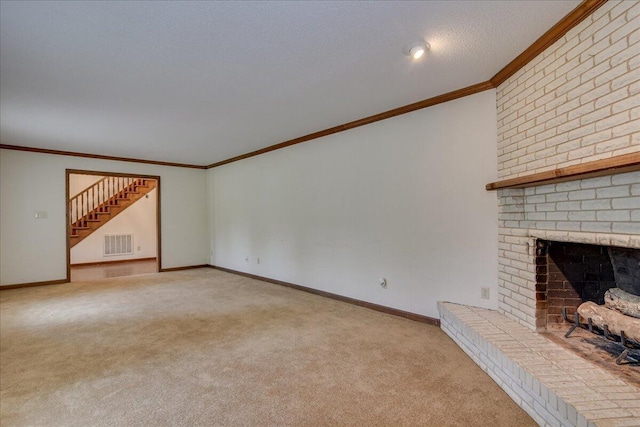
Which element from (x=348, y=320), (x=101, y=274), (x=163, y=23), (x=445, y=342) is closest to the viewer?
(x=163, y=23)

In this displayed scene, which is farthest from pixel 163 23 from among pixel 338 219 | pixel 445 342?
pixel 445 342

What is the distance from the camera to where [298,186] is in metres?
4.77

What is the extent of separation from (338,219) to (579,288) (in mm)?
2527

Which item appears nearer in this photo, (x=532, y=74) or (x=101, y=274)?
(x=532, y=74)

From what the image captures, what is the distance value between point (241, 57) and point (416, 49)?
127 cm

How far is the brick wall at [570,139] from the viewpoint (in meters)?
1.66

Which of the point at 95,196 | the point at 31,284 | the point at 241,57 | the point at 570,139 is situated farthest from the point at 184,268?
the point at 570,139

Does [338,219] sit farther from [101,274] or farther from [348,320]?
[101,274]

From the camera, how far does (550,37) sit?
2105mm

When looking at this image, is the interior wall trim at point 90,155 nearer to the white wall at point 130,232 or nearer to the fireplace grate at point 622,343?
the white wall at point 130,232

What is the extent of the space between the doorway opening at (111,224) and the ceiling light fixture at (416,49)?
6725 millimetres

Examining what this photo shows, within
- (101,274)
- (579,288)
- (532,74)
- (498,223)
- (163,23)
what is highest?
(163,23)

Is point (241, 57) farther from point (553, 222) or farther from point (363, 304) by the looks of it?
point (363, 304)

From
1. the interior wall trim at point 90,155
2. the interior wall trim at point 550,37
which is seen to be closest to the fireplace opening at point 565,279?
the interior wall trim at point 550,37
